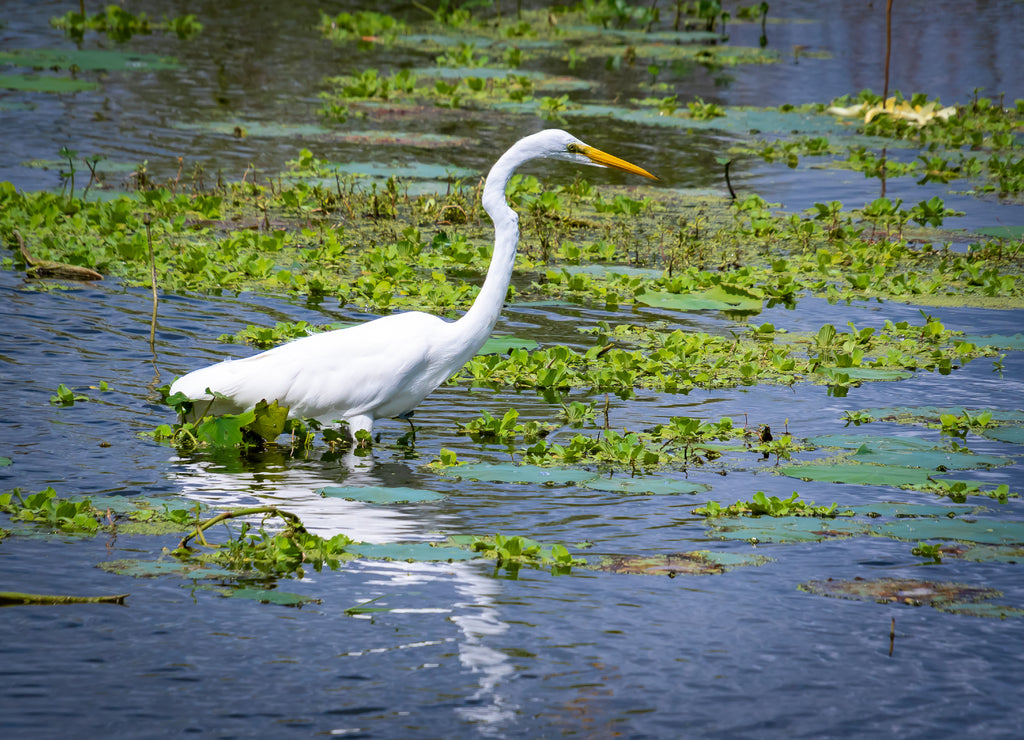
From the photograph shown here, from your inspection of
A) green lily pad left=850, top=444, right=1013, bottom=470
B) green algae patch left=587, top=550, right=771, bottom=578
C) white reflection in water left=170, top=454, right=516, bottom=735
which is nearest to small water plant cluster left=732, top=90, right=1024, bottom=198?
green lily pad left=850, top=444, right=1013, bottom=470

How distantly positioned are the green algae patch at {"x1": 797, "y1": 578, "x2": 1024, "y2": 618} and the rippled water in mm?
54

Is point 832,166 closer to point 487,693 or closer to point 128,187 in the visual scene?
point 128,187

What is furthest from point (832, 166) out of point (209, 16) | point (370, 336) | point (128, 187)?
point (209, 16)

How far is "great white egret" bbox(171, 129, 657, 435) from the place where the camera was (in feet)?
19.0

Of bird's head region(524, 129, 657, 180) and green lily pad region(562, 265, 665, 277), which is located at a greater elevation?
bird's head region(524, 129, 657, 180)

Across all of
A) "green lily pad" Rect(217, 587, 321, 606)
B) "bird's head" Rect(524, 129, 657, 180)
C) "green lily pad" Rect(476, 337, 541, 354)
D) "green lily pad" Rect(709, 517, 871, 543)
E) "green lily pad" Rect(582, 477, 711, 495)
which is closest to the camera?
"green lily pad" Rect(217, 587, 321, 606)

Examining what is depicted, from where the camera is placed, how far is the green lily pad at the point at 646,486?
5.02 m

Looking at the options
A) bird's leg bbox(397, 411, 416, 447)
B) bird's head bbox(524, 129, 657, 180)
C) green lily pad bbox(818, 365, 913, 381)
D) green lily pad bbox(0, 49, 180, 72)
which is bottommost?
bird's leg bbox(397, 411, 416, 447)

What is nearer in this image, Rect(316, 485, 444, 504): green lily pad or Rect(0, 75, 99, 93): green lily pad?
Rect(316, 485, 444, 504): green lily pad

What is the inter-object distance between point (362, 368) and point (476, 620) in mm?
2011

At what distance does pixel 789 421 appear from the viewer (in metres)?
6.32

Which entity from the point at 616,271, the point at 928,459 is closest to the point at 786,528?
the point at 928,459

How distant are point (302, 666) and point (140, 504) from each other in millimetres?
1440

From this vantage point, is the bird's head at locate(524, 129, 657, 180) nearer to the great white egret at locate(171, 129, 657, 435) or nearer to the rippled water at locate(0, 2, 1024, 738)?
the great white egret at locate(171, 129, 657, 435)
